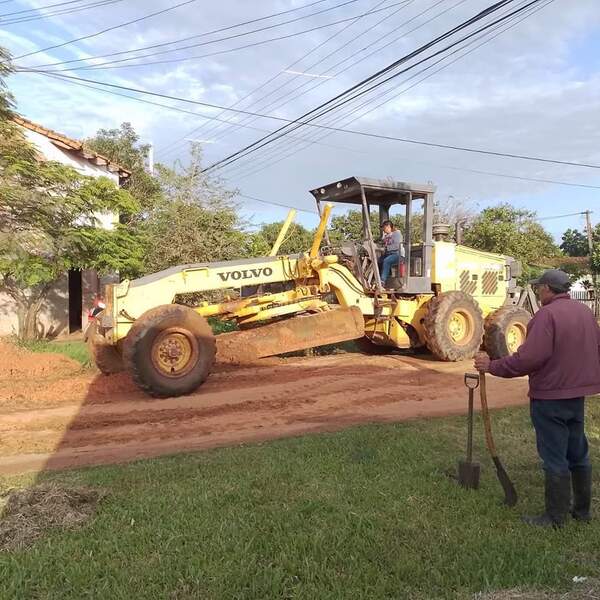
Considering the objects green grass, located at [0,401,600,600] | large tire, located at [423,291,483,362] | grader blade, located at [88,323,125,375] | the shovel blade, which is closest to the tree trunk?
grader blade, located at [88,323,125,375]

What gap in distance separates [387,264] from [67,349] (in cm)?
717

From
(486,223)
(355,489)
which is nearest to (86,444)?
(355,489)

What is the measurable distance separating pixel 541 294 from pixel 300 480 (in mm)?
2406

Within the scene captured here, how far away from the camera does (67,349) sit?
43.8ft

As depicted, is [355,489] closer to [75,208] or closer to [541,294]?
[541,294]

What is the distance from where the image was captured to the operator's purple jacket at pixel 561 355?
4.23m

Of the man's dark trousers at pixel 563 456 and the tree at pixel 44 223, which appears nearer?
the man's dark trousers at pixel 563 456

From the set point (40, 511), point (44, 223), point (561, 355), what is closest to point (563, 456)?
point (561, 355)

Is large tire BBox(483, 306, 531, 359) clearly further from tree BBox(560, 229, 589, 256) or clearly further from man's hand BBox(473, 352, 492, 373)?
tree BBox(560, 229, 589, 256)

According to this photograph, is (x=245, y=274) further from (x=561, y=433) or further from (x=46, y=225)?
(x=561, y=433)

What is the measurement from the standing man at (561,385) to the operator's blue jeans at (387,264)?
7081 millimetres

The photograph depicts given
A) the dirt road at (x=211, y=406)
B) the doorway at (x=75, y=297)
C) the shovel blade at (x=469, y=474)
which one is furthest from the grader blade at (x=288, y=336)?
the doorway at (x=75, y=297)

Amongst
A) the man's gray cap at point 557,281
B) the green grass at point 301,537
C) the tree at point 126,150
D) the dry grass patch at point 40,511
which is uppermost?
the tree at point 126,150

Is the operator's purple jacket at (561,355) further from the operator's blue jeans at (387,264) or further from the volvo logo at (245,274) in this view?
the operator's blue jeans at (387,264)
